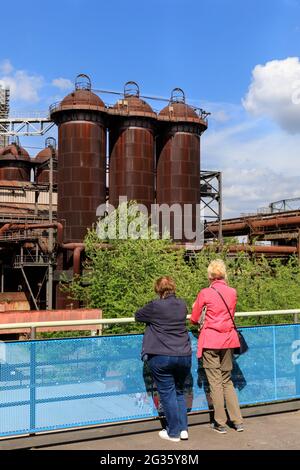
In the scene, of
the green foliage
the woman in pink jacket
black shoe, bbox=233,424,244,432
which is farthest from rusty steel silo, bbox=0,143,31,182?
black shoe, bbox=233,424,244,432

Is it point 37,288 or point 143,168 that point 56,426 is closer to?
point 143,168

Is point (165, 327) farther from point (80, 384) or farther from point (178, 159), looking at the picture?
point (178, 159)

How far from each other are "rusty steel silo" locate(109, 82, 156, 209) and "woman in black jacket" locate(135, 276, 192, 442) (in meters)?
26.9

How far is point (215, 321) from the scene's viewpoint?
5.32 metres

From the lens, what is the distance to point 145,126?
32.3 m

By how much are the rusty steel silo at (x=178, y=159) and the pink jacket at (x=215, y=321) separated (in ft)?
90.9

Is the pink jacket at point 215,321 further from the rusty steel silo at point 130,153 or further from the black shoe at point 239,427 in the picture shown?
the rusty steel silo at point 130,153

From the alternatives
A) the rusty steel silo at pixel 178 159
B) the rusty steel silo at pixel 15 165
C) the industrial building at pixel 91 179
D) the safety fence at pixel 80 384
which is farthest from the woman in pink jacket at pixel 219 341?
the rusty steel silo at pixel 15 165

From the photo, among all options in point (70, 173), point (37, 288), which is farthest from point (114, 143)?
point (37, 288)

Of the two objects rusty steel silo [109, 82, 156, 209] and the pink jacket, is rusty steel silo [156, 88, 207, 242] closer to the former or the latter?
rusty steel silo [109, 82, 156, 209]

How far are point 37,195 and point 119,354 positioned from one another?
3351 centimetres

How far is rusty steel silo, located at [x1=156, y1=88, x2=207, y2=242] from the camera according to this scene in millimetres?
33375

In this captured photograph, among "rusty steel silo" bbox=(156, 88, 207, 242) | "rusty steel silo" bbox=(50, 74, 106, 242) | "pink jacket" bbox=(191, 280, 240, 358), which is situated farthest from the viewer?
"rusty steel silo" bbox=(156, 88, 207, 242)

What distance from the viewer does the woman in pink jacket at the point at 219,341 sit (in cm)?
532
